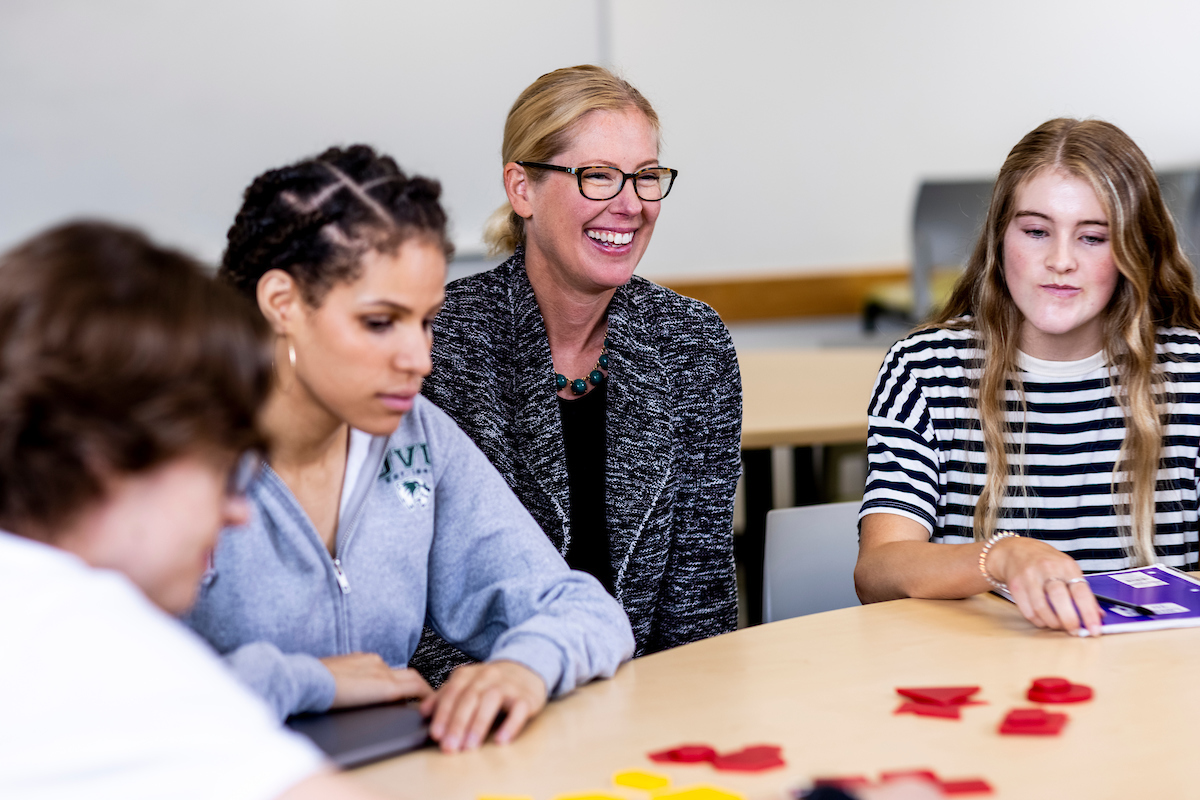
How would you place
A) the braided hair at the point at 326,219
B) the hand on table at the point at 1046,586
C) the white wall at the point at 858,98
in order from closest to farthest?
the braided hair at the point at 326,219 → the hand on table at the point at 1046,586 → the white wall at the point at 858,98

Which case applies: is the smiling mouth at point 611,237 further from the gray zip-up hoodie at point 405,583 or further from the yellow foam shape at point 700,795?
the yellow foam shape at point 700,795

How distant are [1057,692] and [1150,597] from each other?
0.33 m

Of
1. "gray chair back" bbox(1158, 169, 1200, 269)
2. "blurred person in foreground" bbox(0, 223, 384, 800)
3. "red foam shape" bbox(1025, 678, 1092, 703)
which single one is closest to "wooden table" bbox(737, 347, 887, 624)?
"red foam shape" bbox(1025, 678, 1092, 703)

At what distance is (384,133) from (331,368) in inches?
121

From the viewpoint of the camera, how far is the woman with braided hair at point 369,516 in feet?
3.64

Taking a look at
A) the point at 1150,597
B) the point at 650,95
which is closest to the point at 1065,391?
the point at 1150,597

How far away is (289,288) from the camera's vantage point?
114 cm

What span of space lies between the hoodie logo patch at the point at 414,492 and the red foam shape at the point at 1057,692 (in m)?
0.68

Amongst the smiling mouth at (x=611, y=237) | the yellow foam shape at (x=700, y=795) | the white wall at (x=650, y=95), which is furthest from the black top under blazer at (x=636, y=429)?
the white wall at (x=650, y=95)

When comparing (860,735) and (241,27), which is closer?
(860,735)

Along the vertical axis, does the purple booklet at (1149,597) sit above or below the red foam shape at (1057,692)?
above

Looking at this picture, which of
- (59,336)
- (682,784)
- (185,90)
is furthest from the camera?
(185,90)

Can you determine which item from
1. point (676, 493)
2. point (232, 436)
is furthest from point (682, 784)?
point (676, 493)

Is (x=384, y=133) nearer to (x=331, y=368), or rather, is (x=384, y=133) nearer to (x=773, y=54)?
(x=773, y=54)
